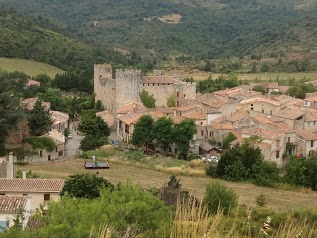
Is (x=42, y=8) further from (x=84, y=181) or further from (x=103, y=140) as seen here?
(x=84, y=181)

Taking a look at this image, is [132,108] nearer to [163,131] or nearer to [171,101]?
[171,101]

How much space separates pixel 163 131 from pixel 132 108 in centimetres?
689

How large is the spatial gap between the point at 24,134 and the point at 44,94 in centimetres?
1718

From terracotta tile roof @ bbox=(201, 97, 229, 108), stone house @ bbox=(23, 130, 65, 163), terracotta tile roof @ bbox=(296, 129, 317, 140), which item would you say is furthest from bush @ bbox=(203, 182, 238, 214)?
terracotta tile roof @ bbox=(201, 97, 229, 108)

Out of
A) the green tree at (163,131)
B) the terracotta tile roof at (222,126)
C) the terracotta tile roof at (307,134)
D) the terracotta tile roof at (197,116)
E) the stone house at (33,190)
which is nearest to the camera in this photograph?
the stone house at (33,190)

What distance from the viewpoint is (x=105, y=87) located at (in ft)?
154

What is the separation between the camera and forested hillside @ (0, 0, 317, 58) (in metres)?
116

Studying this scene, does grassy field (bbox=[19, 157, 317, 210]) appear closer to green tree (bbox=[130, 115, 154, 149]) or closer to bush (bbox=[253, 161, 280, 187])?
bush (bbox=[253, 161, 280, 187])

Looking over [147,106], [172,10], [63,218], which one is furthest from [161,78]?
[172,10]

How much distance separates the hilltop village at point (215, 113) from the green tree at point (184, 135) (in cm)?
134

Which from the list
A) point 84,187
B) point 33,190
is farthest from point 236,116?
point 33,190

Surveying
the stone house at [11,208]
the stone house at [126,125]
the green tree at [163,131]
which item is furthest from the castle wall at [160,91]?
the stone house at [11,208]

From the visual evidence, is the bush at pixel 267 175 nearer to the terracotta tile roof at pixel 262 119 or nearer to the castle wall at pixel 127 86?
the terracotta tile roof at pixel 262 119

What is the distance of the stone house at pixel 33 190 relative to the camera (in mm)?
20141
